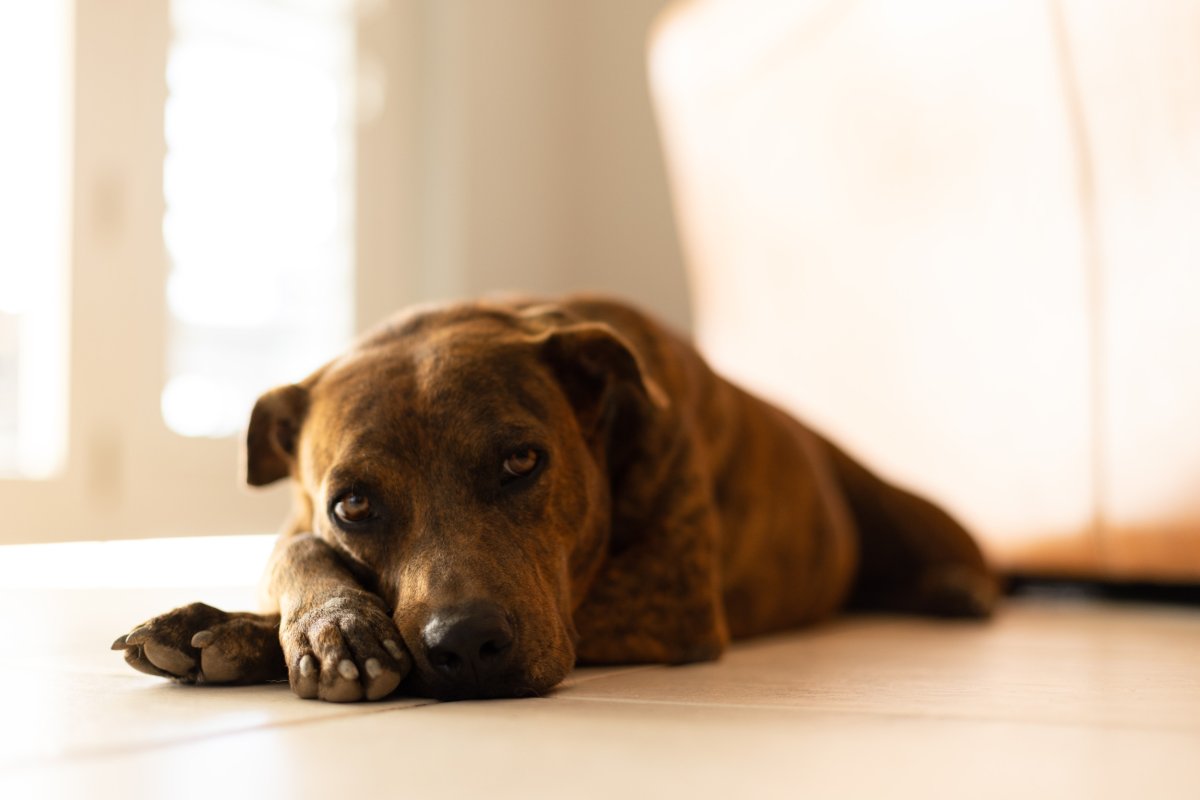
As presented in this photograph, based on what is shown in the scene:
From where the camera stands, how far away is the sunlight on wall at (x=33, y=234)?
4.45 meters

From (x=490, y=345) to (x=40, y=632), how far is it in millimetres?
1229

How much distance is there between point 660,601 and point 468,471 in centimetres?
58

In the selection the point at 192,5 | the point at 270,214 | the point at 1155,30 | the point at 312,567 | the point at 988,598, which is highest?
the point at 192,5

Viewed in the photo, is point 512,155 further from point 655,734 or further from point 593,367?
point 655,734

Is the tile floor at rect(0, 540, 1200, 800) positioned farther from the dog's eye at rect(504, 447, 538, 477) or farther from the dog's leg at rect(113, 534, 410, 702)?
the dog's eye at rect(504, 447, 538, 477)

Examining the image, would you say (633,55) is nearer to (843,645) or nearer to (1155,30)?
(1155,30)

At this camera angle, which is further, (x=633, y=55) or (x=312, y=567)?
(x=633, y=55)

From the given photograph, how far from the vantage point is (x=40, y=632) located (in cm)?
270

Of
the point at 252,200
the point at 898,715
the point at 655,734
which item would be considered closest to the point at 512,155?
the point at 252,200

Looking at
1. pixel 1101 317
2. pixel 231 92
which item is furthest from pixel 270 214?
pixel 1101 317

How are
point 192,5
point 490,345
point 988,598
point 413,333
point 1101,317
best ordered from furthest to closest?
point 192,5 < point 1101,317 < point 988,598 < point 413,333 < point 490,345

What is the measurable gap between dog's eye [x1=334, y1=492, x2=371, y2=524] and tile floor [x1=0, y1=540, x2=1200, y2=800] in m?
0.30

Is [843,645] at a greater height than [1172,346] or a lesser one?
lesser

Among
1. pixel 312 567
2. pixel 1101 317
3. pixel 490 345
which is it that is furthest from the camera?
pixel 1101 317
